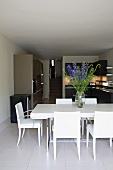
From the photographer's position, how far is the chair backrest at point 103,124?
3.15 meters

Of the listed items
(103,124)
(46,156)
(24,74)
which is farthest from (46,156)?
(24,74)

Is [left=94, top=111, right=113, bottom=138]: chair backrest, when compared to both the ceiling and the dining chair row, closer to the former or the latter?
the dining chair row

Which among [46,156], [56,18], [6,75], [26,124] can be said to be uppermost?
[56,18]

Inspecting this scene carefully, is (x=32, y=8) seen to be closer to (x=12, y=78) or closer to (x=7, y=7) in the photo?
(x=7, y=7)

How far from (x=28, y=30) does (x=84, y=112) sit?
105 inches

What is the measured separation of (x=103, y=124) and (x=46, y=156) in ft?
3.76

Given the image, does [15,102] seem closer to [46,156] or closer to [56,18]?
[46,156]

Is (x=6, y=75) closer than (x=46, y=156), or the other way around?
(x=46, y=156)

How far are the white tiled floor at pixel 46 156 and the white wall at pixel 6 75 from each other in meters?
1.38

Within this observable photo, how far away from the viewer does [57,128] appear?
322 centimetres

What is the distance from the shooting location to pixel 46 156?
3.34 metres

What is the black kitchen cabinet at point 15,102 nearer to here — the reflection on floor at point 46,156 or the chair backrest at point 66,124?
the reflection on floor at point 46,156

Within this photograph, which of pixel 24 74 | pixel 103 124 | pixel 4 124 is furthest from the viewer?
pixel 24 74

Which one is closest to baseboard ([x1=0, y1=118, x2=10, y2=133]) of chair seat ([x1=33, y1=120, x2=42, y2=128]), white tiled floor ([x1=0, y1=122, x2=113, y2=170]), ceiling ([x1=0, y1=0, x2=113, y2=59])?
white tiled floor ([x1=0, y1=122, x2=113, y2=170])
